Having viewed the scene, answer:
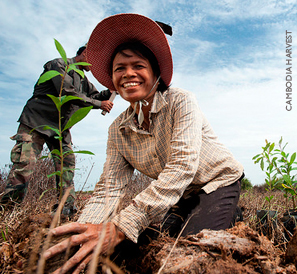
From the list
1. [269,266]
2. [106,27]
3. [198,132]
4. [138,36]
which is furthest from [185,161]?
[106,27]

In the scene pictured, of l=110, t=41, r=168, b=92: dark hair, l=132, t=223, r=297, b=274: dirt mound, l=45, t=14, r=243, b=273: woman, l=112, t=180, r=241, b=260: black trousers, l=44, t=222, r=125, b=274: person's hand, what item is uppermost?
l=110, t=41, r=168, b=92: dark hair

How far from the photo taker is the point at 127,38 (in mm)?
2039

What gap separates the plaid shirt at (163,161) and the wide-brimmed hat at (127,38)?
28 centimetres

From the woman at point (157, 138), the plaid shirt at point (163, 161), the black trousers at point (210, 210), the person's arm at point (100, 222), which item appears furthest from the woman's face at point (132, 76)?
the black trousers at point (210, 210)

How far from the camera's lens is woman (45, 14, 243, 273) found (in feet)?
5.31

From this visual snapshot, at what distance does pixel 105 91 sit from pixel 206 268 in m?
3.86

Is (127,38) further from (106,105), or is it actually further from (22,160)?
(22,160)

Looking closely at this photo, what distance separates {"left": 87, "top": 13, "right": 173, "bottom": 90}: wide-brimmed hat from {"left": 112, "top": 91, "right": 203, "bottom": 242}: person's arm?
53 cm

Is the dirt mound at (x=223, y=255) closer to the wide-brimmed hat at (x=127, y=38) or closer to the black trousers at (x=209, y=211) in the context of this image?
the black trousers at (x=209, y=211)

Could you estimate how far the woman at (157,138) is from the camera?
1.62 m

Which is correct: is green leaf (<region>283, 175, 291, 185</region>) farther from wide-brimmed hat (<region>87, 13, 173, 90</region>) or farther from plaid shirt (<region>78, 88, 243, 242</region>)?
wide-brimmed hat (<region>87, 13, 173, 90</region>)

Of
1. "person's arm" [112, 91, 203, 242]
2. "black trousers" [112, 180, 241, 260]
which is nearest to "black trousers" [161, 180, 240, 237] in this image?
"black trousers" [112, 180, 241, 260]

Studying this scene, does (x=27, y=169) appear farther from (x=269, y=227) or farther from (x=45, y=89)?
(x=269, y=227)

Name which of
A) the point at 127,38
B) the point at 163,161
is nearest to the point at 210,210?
the point at 163,161
